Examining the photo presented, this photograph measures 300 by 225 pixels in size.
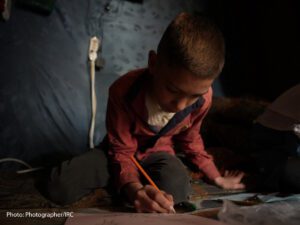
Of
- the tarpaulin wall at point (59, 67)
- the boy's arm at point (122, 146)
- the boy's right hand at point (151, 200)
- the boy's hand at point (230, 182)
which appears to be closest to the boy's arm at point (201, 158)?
the boy's hand at point (230, 182)

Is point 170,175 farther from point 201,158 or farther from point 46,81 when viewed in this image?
point 46,81

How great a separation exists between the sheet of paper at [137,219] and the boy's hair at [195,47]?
27 cm

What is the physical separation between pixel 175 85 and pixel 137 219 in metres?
0.26

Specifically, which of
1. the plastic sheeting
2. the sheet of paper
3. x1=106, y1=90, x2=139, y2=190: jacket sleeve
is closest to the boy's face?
x1=106, y1=90, x2=139, y2=190: jacket sleeve

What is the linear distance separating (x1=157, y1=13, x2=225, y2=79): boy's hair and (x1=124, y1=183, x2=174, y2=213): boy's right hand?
25cm

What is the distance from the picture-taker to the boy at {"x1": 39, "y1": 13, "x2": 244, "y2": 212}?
65 centimetres

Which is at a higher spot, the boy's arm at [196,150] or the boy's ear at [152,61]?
the boy's ear at [152,61]

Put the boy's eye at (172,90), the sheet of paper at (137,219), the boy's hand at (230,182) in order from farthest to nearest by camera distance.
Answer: the boy's hand at (230,182) < the boy's eye at (172,90) < the sheet of paper at (137,219)

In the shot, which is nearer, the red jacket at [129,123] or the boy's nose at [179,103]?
the boy's nose at [179,103]

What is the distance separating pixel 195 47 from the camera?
65 cm

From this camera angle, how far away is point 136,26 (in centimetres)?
151

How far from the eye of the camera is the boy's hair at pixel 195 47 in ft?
2.10

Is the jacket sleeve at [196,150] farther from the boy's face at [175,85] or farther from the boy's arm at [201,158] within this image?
the boy's face at [175,85]

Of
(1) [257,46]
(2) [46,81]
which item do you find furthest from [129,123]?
(1) [257,46]
